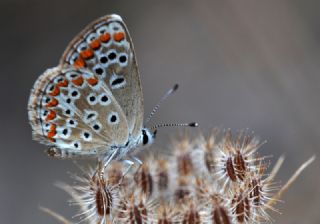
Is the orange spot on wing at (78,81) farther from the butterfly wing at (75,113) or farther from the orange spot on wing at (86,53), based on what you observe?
the orange spot on wing at (86,53)

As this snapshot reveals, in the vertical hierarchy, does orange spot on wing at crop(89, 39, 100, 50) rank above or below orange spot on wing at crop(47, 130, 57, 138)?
above

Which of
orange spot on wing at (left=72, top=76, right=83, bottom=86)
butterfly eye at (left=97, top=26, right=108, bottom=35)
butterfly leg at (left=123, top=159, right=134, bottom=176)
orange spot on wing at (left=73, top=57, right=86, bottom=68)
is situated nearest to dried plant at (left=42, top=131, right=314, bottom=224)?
butterfly leg at (left=123, top=159, right=134, bottom=176)

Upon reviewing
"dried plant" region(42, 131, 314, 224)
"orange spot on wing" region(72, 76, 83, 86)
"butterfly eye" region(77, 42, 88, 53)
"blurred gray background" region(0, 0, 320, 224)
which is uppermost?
"blurred gray background" region(0, 0, 320, 224)

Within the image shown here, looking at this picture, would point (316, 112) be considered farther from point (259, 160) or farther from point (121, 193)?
point (121, 193)

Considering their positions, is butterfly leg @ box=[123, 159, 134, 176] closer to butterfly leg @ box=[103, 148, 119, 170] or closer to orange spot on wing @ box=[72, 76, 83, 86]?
butterfly leg @ box=[103, 148, 119, 170]

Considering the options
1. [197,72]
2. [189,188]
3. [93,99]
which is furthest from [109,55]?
[197,72]

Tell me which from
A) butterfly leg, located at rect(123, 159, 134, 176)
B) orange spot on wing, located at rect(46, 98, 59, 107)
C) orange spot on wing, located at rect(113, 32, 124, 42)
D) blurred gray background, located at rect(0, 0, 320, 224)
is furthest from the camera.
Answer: blurred gray background, located at rect(0, 0, 320, 224)

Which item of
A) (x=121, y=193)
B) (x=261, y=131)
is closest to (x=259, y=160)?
(x=121, y=193)
